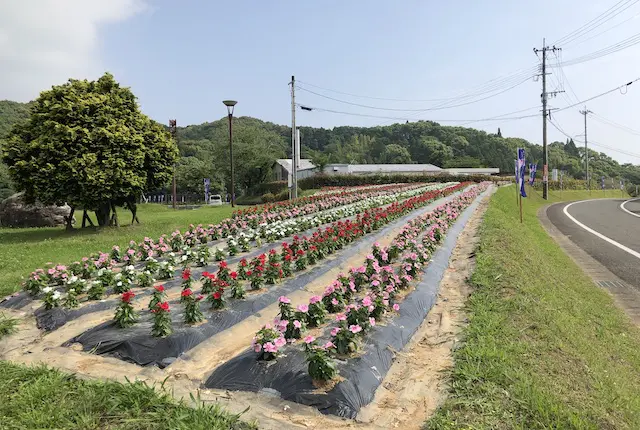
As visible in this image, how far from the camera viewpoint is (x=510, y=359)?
3.60 m

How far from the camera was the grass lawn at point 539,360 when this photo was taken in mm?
2824

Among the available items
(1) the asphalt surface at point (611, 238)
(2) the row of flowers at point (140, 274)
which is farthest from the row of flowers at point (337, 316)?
(1) the asphalt surface at point (611, 238)

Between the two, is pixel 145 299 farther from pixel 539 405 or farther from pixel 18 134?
pixel 18 134

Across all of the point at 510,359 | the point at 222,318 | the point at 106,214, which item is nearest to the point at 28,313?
the point at 222,318

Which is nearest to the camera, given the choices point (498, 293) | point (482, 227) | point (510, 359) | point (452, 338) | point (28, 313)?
point (510, 359)

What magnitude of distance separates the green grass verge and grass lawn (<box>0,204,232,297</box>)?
14.0ft

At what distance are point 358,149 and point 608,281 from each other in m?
75.4

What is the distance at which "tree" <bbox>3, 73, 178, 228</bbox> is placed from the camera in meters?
11.1

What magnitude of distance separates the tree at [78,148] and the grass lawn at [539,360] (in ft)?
32.5

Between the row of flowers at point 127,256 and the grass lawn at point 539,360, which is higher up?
the row of flowers at point 127,256

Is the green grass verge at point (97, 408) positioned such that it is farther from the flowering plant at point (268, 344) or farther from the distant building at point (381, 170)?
the distant building at point (381, 170)

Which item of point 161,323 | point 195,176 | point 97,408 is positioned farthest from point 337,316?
point 195,176

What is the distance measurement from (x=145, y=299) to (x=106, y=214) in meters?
8.81

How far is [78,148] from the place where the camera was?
36.9ft
